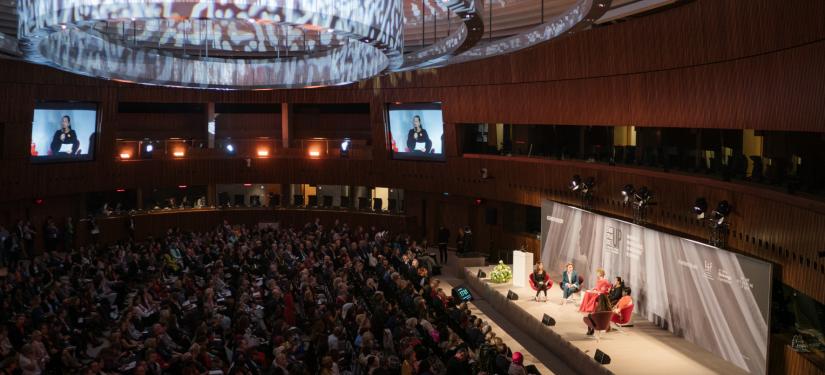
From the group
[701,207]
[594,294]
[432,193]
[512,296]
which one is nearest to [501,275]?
[512,296]

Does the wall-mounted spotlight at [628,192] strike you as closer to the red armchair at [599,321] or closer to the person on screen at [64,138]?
the red armchair at [599,321]

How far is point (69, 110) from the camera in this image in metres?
22.0

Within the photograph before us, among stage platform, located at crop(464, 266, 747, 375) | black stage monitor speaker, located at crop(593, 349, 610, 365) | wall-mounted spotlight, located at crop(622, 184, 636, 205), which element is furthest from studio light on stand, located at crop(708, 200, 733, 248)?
wall-mounted spotlight, located at crop(622, 184, 636, 205)

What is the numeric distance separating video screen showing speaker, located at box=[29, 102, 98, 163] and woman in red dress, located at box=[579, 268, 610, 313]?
13.7m

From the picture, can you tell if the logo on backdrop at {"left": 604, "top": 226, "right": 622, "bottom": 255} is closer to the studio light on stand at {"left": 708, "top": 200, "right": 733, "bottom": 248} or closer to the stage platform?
the stage platform

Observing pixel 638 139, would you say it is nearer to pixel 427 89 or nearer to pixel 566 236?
pixel 566 236

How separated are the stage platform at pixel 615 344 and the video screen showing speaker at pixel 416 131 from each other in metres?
7.91

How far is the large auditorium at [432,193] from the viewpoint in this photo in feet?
34.6

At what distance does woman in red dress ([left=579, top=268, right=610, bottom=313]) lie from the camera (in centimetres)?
1480

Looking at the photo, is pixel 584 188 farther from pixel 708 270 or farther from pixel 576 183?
pixel 708 270

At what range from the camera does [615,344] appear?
43.1ft

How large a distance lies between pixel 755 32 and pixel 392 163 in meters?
14.5

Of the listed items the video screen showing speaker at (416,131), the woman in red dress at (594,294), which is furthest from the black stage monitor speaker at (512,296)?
the video screen showing speaker at (416,131)

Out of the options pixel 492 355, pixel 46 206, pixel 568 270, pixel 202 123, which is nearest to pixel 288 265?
pixel 568 270
